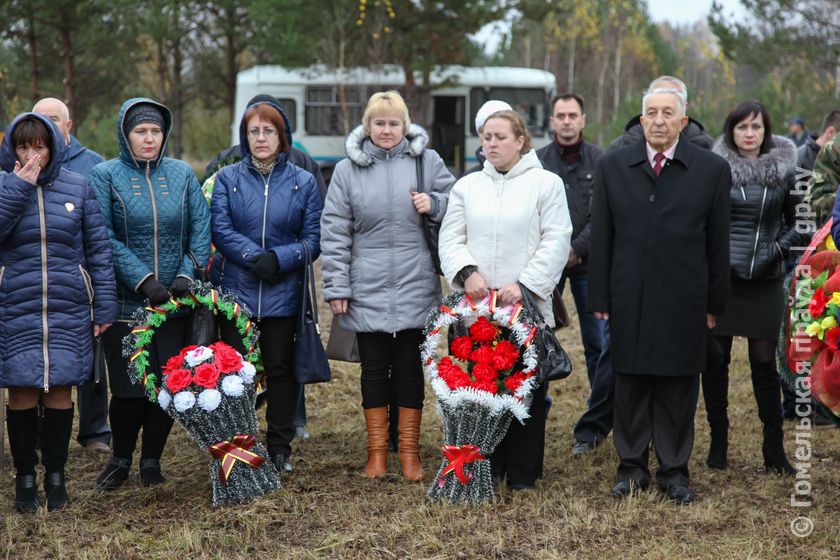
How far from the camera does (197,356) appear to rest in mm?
4508

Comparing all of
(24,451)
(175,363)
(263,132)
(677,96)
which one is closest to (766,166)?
(677,96)

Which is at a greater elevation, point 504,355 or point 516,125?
point 516,125

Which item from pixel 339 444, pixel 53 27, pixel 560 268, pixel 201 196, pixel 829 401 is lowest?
pixel 339 444

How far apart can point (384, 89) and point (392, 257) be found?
51.5 ft

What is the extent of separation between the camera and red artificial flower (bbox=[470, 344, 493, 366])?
4555mm

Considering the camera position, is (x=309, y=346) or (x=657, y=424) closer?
(x=657, y=424)

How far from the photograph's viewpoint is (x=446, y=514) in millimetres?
4383

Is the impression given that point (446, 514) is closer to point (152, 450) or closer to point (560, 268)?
point (560, 268)

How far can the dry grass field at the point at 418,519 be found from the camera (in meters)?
4.00

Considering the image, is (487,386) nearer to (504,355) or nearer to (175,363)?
(504,355)

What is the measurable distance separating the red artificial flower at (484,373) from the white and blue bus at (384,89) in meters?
15.5

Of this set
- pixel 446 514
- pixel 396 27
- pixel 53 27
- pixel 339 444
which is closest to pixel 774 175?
pixel 446 514

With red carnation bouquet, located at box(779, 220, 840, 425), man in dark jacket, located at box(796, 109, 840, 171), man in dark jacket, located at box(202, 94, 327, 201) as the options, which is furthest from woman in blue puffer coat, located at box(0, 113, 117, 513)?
man in dark jacket, located at box(796, 109, 840, 171)

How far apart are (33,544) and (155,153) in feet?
6.03
